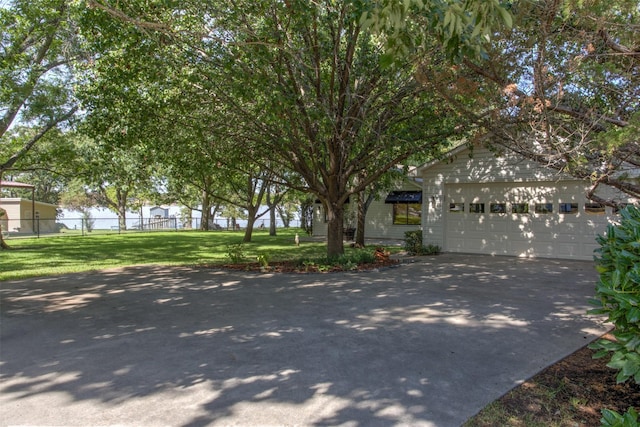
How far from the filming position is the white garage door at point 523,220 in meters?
12.3

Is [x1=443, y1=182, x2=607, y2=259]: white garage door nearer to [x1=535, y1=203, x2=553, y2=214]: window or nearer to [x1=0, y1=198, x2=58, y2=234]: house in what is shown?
[x1=535, y1=203, x2=553, y2=214]: window

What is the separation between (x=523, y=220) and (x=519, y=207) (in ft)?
1.43

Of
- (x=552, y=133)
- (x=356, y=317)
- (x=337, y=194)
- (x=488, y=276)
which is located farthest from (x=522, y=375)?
(x=337, y=194)

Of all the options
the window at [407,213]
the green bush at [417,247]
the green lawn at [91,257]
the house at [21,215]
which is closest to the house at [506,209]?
the green bush at [417,247]

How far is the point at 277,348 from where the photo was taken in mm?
4773

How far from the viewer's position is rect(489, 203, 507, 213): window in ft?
45.1

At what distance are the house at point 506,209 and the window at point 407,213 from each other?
5.59m

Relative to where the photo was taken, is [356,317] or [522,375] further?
[356,317]

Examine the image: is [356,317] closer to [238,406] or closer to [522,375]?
[522,375]

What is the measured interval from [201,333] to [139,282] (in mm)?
4662

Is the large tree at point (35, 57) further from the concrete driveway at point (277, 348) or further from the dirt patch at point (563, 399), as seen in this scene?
the dirt patch at point (563, 399)

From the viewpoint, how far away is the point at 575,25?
536 cm

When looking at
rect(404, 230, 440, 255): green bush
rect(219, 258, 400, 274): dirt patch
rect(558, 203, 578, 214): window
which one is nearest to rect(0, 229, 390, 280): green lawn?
rect(219, 258, 400, 274): dirt patch

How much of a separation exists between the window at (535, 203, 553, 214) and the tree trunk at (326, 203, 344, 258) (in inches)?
245
